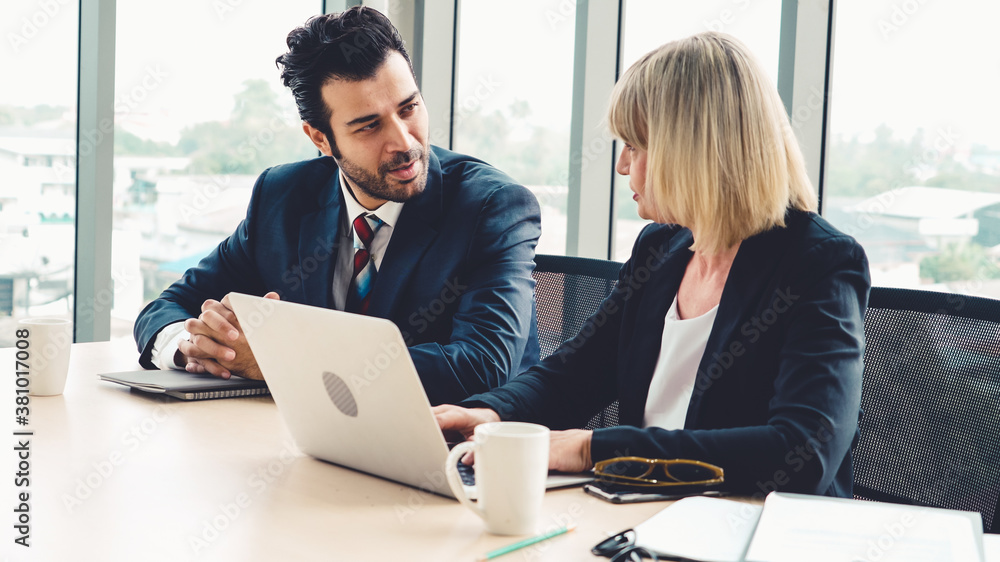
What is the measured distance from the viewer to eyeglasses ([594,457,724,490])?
103 cm

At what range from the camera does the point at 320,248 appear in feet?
6.14

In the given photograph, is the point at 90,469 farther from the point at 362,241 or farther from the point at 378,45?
the point at 378,45

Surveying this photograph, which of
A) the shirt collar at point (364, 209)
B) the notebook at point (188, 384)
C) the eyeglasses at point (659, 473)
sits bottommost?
the notebook at point (188, 384)

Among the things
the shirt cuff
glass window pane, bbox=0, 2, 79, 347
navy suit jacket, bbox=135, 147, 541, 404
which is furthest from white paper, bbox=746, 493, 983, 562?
glass window pane, bbox=0, 2, 79, 347

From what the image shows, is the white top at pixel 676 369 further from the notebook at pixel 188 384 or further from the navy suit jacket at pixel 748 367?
the notebook at pixel 188 384

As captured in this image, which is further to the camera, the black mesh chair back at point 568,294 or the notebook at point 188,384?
the black mesh chair back at point 568,294

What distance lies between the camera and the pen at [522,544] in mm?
820

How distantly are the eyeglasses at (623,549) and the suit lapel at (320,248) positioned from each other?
111 cm

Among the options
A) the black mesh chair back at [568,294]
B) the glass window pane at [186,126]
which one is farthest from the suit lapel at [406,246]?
the glass window pane at [186,126]

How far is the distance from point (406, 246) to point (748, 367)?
80 centimetres

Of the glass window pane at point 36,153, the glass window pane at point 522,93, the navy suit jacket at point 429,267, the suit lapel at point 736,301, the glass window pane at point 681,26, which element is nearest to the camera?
the suit lapel at point 736,301

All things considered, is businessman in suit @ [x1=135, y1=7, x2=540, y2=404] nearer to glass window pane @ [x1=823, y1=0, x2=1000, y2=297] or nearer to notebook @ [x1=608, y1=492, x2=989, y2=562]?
notebook @ [x1=608, y1=492, x2=989, y2=562]

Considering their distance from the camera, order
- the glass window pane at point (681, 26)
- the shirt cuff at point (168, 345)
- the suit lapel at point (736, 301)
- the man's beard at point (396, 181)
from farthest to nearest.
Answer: the glass window pane at point (681, 26) < the man's beard at point (396, 181) < the shirt cuff at point (168, 345) < the suit lapel at point (736, 301)

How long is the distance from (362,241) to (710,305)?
0.83 metres
